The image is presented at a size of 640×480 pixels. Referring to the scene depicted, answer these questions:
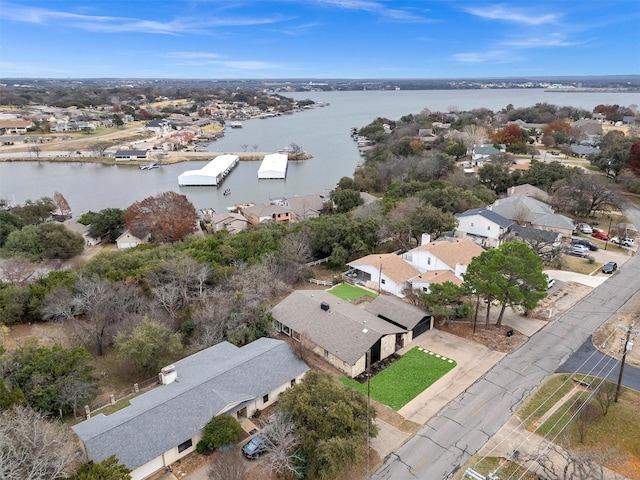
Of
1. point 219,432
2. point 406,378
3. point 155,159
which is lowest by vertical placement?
point 406,378

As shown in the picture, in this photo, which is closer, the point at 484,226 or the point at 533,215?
the point at 484,226

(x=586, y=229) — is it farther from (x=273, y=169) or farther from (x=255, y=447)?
(x=273, y=169)

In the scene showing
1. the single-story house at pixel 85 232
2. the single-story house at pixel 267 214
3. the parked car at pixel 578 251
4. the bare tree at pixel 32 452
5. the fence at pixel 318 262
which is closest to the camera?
the bare tree at pixel 32 452

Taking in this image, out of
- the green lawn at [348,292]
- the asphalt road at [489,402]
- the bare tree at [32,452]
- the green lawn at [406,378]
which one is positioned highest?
the bare tree at [32,452]

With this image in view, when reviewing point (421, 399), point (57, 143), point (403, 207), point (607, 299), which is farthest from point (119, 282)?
point (57, 143)

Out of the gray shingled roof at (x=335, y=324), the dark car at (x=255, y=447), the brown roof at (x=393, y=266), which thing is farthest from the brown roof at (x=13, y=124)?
the dark car at (x=255, y=447)

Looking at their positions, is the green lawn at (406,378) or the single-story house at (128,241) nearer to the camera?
the green lawn at (406,378)

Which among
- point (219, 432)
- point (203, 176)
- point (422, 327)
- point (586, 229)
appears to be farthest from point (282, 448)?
point (203, 176)

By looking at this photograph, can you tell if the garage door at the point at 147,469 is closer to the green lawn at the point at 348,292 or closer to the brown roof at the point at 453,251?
the green lawn at the point at 348,292
